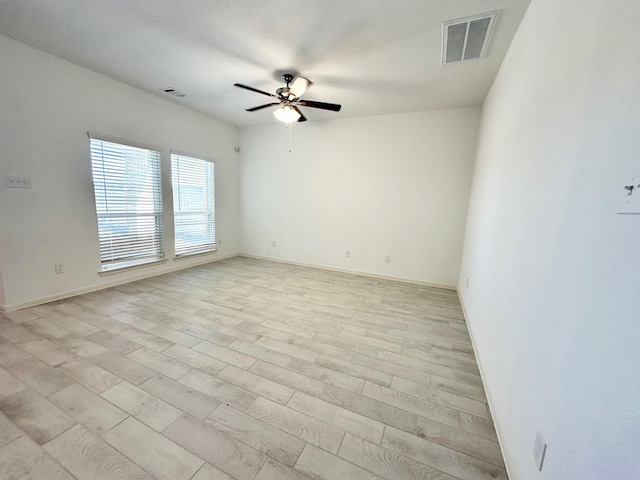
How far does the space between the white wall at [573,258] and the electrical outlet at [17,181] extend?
4.40m

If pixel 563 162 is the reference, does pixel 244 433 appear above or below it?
below

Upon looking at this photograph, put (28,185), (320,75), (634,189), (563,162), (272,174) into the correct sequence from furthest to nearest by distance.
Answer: (272,174), (320,75), (28,185), (563,162), (634,189)

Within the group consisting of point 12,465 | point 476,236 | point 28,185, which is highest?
point 28,185

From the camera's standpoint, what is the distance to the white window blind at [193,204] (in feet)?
13.9

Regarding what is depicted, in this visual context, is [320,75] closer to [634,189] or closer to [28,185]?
[634,189]

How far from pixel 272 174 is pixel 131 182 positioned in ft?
7.68

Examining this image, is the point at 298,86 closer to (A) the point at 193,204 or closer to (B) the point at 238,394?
(A) the point at 193,204

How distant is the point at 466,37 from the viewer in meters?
2.08

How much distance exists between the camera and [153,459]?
124cm

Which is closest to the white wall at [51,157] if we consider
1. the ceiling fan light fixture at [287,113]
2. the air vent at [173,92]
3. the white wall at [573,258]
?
the air vent at [173,92]

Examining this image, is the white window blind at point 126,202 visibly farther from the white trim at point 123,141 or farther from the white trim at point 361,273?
the white trim at point 361,273

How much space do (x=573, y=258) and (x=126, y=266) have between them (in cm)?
461

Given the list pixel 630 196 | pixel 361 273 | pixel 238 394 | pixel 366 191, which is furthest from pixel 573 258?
pixel 361 273

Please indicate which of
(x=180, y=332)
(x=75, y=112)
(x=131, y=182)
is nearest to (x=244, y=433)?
(x=180, y=332)
